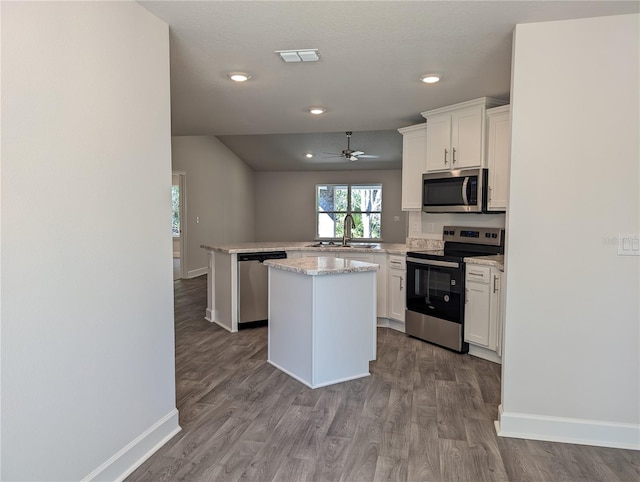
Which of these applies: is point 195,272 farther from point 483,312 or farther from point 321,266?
point 483,312

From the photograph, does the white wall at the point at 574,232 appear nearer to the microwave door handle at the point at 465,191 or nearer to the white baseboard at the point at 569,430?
the white baseboard at the point at 569,430

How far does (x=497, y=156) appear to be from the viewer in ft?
12.9

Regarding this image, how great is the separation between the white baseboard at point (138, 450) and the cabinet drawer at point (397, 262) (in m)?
2.71

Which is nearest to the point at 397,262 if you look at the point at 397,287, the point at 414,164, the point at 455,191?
the point at 397,287

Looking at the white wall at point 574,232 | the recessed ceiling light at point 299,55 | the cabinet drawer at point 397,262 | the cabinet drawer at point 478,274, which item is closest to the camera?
the white wall at point 574,232

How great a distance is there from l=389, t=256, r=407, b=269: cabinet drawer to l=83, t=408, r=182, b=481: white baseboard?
2706 millimetres

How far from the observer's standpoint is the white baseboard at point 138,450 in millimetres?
1980

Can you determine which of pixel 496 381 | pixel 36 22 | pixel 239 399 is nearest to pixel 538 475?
pixel 496 381

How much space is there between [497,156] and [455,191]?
49cm

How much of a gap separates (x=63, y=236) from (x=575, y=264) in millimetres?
2523

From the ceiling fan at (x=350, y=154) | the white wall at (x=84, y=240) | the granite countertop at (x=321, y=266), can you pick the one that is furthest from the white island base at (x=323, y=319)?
the ceiling fan at (x=350, y=154)

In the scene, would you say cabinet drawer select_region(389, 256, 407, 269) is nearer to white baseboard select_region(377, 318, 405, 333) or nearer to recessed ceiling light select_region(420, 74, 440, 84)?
white baseboard select_region(377, 318, 405, 333)

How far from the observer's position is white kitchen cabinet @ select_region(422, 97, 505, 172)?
3994mm

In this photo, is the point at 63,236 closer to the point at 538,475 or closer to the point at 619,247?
the point at 538,475
